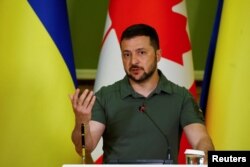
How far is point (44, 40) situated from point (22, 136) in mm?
365

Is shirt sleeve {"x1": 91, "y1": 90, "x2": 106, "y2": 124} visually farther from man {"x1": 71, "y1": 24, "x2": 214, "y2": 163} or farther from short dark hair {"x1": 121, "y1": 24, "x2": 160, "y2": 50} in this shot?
short dark hair {"x1": 121, "y1": 24, "x2": 160, "y2": 50}

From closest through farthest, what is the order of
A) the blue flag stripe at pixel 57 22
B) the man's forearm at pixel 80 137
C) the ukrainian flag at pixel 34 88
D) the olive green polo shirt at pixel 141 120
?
the man's forearm at pixel 80 137 < the olive green polo shirt at pixel 141 120 < the ukrainian flag at pixel 34 88 < the blue flag stripe at pixel 57 22

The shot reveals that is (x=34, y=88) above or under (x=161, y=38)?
under

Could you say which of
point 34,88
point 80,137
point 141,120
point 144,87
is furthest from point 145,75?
point 34,88

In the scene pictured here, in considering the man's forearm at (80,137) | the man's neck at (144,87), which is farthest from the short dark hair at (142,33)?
the man's forearm at (80,137)

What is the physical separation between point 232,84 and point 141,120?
46 centimetres

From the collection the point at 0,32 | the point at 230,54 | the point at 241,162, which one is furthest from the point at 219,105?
the point at 241,162

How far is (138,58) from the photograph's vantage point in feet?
5.40

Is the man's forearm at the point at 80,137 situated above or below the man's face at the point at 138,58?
below

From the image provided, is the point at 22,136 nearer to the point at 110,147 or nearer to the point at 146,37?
the point at 110,147

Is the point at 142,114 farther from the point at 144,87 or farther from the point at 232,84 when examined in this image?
the point at 232,84

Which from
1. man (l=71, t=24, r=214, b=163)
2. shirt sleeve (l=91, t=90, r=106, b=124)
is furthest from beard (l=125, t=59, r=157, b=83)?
shirt sleeve (l=91, t=90, r=106, b=124)

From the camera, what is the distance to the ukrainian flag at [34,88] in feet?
6.13

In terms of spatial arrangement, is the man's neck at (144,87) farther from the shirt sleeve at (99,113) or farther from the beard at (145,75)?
the shirt sleeve at (99,113)
